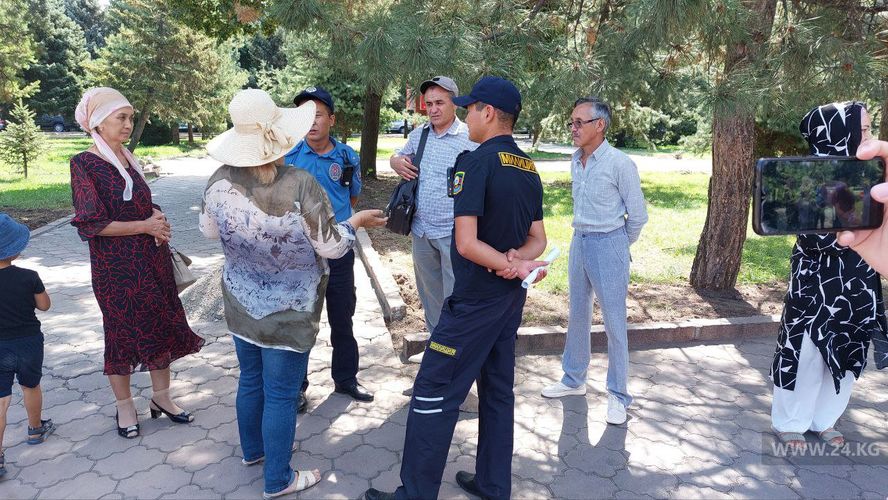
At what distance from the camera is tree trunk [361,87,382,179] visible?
1348cm

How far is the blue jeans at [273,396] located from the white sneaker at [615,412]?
6.33 feet

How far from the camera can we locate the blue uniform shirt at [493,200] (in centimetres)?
260

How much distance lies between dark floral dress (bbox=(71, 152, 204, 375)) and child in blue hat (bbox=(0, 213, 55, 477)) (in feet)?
0.92

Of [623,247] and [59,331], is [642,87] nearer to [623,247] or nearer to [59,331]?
[623,247]

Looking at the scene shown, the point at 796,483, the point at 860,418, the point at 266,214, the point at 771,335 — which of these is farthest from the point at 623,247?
the point at 771,335

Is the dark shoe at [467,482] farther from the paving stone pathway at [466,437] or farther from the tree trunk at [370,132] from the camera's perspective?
the tree trunk at [370,132]

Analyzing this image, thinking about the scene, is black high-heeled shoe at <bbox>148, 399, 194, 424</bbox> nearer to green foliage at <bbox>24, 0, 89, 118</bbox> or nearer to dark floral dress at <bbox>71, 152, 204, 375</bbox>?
dark floral dress at <bbox>71, 152, 204, 375</bbox>

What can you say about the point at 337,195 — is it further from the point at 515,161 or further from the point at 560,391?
the point at 560,391

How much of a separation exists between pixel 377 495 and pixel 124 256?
1.89 metres

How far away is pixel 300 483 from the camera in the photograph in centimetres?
304

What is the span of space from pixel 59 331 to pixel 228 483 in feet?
9.96

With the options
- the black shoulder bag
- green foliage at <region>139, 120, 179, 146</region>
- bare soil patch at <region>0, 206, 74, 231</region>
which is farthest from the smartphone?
green foliage at <region>139, 120, 179, 146</region>

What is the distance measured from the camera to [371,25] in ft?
15.4

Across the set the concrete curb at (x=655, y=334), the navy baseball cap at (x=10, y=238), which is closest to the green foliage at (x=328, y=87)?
the concrete curb at (x=655, y=334)
